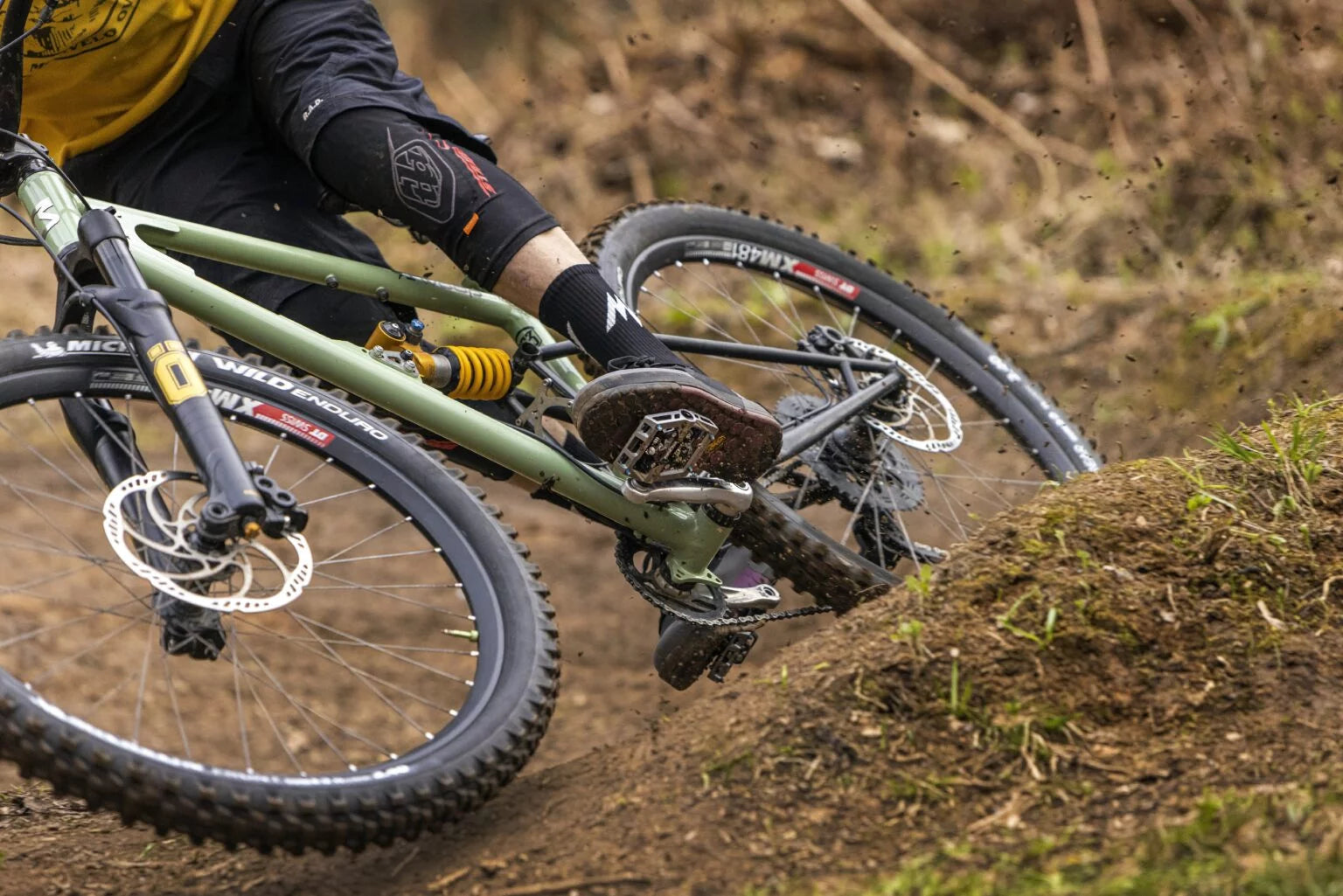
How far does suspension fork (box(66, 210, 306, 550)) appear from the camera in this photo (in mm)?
2502

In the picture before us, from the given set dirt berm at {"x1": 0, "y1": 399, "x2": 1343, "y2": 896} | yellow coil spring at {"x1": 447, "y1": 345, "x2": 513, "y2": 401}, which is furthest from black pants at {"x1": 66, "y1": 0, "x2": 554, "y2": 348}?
dirt berm at {"x1": 0, "y1": 399, "x2": 1343, "y2": 896}

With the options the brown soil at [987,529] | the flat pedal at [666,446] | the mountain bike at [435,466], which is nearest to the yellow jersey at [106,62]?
the mountain bike at [435,466]

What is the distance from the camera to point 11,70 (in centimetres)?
291

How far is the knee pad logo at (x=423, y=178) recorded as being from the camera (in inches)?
123

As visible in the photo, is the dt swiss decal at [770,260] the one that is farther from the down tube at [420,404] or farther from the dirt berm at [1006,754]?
the dirt berm at [1006,754]

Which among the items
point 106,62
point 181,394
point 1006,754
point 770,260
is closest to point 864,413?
point 770,260

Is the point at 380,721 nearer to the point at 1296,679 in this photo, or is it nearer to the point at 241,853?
the point at 241,853

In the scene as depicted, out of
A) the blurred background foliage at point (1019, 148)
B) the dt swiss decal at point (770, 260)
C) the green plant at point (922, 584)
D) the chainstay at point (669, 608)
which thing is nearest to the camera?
the green plant at point (922, 584)

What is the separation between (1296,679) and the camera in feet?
8.29

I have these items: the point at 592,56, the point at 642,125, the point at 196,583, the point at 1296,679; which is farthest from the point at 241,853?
the point at 592,56

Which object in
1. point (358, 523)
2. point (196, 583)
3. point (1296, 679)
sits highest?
point (1296, 679)

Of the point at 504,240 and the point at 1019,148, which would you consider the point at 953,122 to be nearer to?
the point at 1019,148

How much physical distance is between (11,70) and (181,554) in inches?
46.5

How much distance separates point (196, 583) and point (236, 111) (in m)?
1.45
